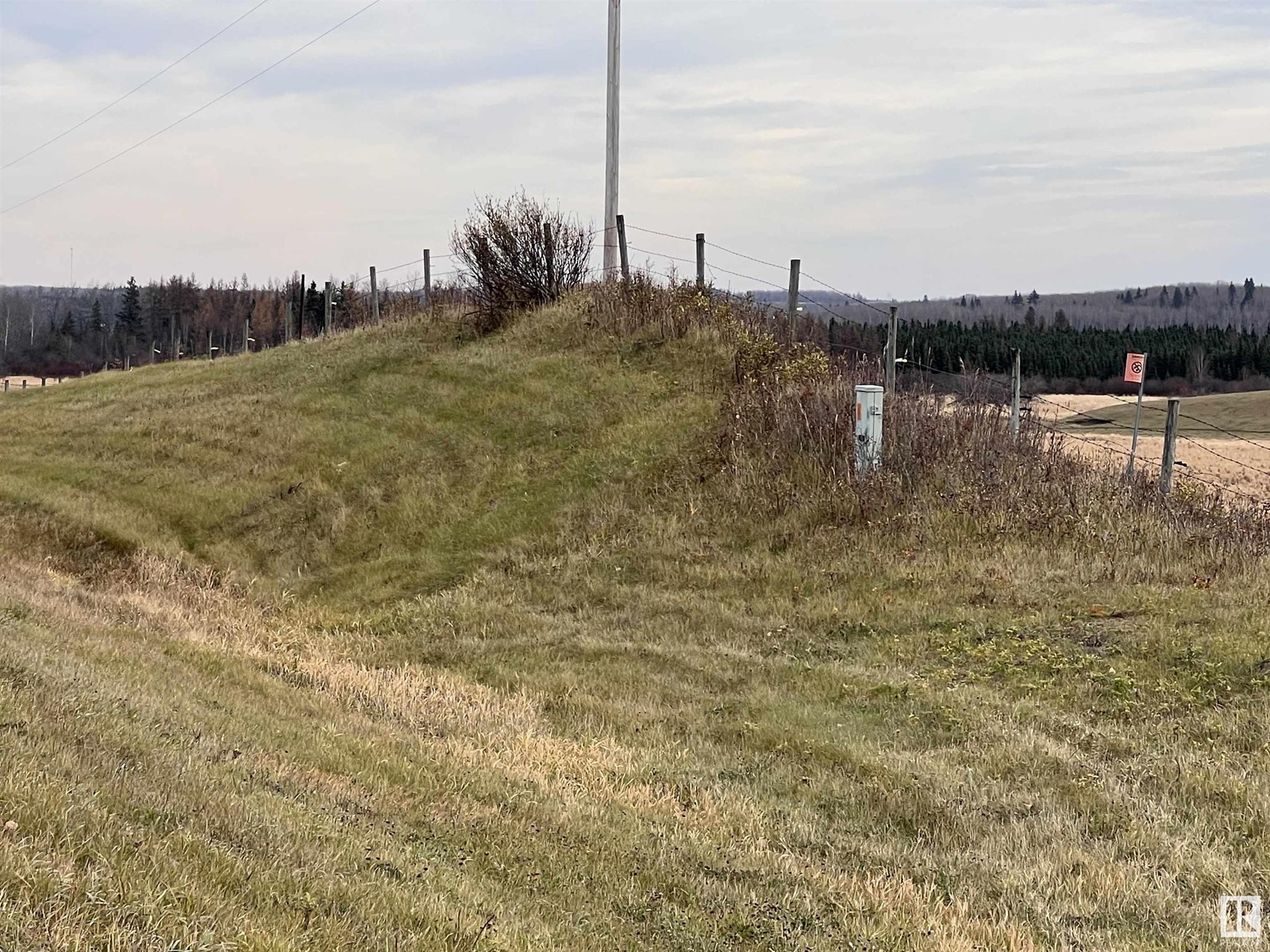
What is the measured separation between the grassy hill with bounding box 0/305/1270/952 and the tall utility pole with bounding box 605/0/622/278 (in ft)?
16.0

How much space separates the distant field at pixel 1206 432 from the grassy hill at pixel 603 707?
2302 cm

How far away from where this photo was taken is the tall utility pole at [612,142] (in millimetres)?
20281

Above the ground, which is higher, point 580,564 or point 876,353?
point 876,353

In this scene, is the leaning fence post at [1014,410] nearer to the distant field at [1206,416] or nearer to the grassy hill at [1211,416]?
the grassy hill at [1211,416]

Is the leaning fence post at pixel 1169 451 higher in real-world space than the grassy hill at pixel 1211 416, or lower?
higher

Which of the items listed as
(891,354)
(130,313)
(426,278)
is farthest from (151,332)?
(891,354)

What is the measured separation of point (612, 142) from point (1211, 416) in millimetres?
61525

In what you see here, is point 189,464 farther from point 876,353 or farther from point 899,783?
point 899,783

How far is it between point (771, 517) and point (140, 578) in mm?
7973

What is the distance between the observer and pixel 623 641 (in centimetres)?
971

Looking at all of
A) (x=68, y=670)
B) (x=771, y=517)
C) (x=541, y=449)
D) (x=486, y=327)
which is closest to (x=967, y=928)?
(x=68, y=670)
